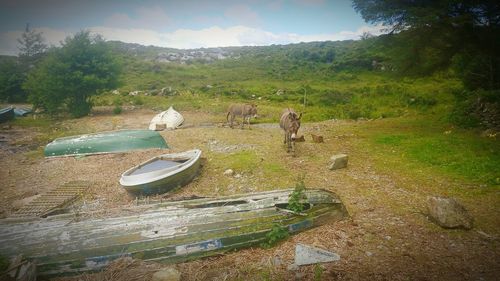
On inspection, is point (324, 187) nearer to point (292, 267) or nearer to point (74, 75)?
point (292, 267)

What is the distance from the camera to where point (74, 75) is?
2370 cm

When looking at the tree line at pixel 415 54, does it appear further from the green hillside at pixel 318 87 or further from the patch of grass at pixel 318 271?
the patch of grass at pixel 318 271

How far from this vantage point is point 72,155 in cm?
1421

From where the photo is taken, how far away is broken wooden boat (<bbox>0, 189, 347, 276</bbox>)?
5656mm

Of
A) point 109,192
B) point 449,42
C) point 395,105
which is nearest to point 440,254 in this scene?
point 109,192

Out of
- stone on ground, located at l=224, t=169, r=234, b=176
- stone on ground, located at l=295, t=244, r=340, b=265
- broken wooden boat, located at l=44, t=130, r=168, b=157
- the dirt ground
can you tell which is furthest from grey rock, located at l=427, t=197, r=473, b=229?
broken wooden boat, located at l=44, t=130, r=168, b=157

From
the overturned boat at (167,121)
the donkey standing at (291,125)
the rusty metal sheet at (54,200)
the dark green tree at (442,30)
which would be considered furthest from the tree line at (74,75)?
the dark green tree at (442,30)

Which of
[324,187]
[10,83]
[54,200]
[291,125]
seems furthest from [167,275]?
[10,83]

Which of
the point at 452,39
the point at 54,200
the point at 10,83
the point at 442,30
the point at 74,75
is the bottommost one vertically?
the point at 54,200

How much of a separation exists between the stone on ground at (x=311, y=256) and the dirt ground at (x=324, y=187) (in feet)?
0.41

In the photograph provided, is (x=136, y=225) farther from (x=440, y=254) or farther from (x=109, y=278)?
(x=440, y=254)

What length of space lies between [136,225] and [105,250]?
82 cm

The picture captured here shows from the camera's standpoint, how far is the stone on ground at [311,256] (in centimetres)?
559

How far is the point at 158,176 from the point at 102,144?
7.25m
